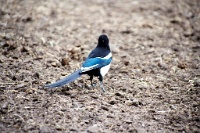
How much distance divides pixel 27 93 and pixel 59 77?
71 centimetres

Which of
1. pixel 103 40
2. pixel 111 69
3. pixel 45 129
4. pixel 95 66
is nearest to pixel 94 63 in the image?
pixel 95 66

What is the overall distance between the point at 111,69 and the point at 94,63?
0.95 meters

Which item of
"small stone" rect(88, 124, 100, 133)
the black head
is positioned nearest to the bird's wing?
the black head

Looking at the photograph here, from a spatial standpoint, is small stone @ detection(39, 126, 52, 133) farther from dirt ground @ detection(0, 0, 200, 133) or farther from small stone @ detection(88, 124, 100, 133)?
small stone @ detection(88, 124, 100, 133)

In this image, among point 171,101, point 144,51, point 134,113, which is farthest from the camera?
point 144,51

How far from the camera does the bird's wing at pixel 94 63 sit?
14.7 ft

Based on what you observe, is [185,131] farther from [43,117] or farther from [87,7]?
[87,7]

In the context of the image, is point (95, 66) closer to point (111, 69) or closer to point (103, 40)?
point (103, 40)

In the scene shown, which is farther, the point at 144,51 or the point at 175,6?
the point at 175,6

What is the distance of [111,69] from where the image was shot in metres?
5.52

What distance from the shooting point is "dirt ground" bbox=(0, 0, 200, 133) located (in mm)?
3906

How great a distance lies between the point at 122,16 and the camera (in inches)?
310

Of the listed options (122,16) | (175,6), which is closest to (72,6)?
(122,16)

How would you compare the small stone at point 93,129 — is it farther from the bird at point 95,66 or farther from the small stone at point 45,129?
the bird at point 95,66
